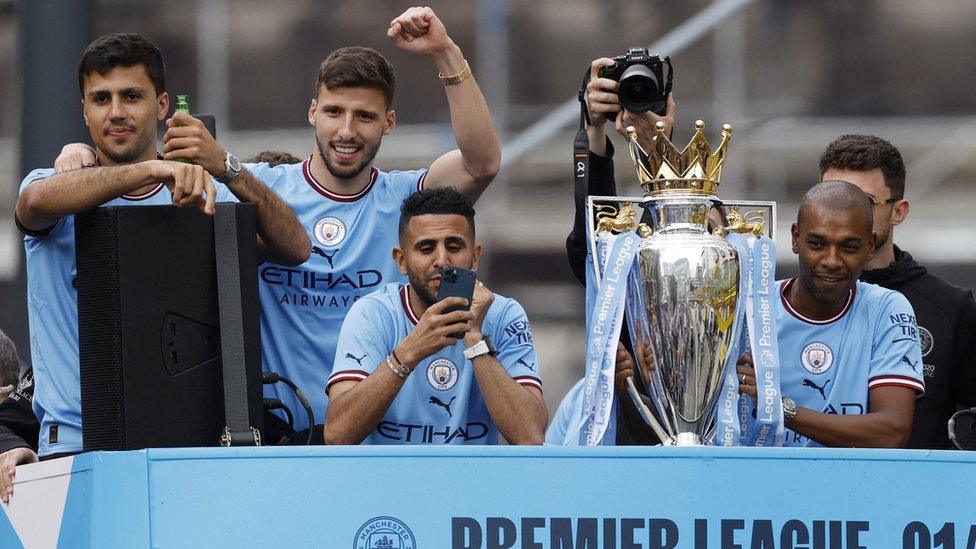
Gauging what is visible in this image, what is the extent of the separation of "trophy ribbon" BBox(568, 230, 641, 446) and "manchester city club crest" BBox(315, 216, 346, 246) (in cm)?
93

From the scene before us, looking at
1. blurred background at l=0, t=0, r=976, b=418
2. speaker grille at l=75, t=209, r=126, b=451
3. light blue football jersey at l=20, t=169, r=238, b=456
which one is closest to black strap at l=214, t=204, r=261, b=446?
speaker grille at l=75, t=209, r=126, b=451

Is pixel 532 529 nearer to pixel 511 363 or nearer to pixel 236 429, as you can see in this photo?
pixel 236 429

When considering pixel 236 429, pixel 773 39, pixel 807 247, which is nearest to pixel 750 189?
pixel 773 39

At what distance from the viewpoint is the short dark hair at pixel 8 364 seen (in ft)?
14.0

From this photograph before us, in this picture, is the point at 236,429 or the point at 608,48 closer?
the point at 236,429

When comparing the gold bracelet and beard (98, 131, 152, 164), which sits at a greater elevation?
the gold bracelet

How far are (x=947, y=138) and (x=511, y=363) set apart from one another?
13.0ft

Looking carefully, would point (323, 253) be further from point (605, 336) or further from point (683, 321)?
point (683, 321)

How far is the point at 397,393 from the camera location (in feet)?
11.3

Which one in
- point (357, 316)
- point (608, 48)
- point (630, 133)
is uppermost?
point (608, 48)

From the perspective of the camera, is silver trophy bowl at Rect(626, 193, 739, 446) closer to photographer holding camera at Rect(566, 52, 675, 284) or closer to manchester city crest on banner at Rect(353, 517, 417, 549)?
photographer holding camera at Rect(566, 52, 675, 284)

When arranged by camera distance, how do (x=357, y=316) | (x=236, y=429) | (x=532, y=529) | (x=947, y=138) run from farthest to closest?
(x=947, y=138) → (x=357, y=316) → (x=236, y=429) → (x=532, y=529)

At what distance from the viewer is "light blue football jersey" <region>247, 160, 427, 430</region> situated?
12.7 feet

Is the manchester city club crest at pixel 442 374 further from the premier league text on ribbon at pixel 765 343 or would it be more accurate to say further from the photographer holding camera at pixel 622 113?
the premier league text on ribbon at pixel 765 343
